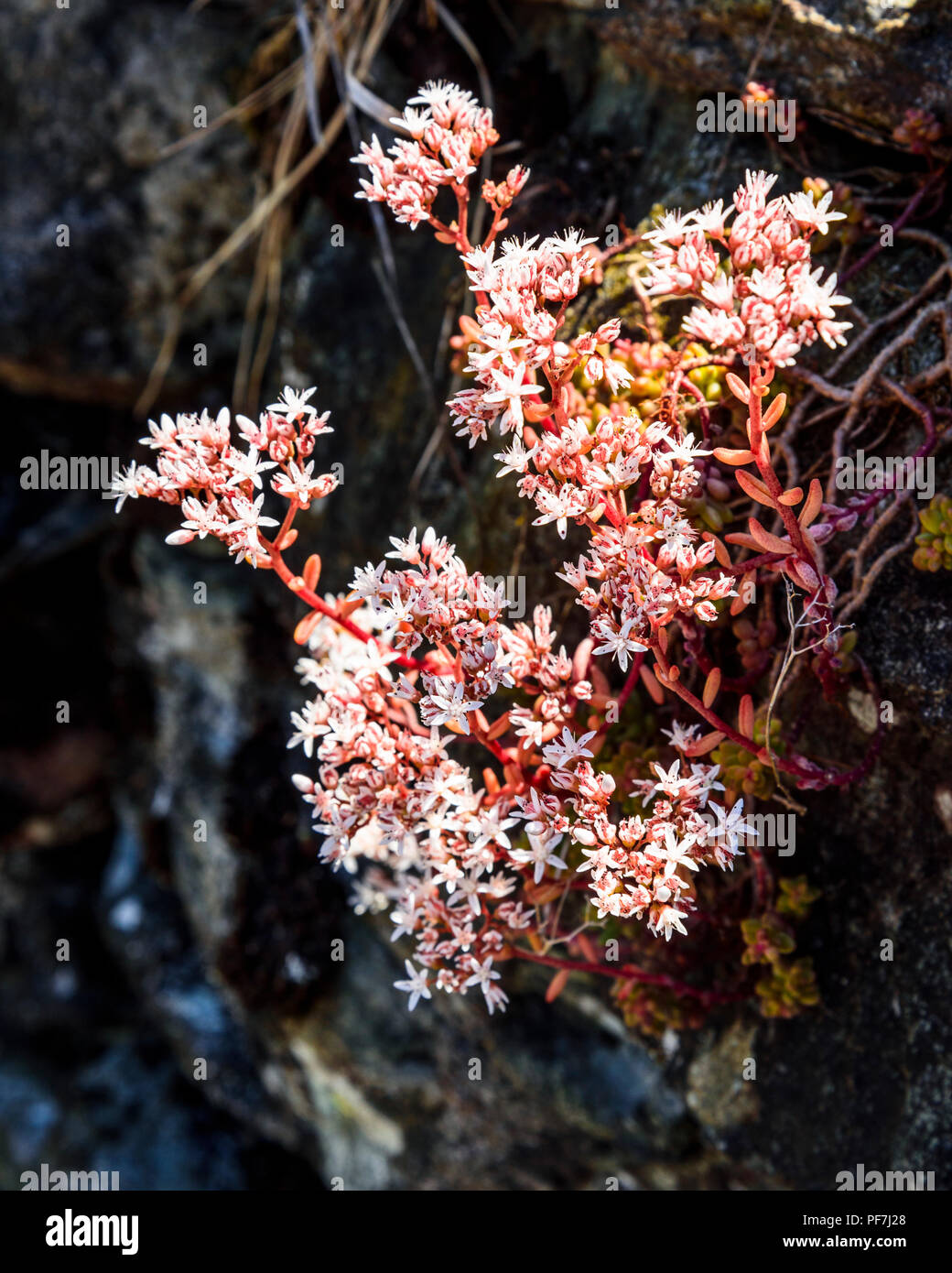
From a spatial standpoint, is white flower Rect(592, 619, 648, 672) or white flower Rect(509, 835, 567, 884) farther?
white flower Rect(509, 835, 567, 884)

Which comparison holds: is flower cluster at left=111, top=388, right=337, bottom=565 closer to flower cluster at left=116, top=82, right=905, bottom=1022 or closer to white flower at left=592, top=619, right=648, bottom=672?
flower cluster at left=116, top=82, right=905, bottom=1022

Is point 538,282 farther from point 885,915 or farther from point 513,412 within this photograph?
point 885,915

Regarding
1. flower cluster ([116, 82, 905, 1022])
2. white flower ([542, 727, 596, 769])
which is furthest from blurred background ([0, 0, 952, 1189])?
white flower ([542, 727, 596, 769])

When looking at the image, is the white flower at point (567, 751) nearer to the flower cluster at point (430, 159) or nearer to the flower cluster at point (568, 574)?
the flower cluster at point (568, 574)

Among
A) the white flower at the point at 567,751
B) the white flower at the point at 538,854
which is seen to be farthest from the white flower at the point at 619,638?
the white flower at the point at 538,854

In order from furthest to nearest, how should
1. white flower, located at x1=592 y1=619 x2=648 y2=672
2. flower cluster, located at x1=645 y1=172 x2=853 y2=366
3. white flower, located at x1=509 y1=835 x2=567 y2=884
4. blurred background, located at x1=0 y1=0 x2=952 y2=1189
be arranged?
blurred background, located at x1=0 y1=0 x2=952 y2=1189
white flower, located at x1=509 y1=835 x2=567 y2=884
white flower, located at x1=592 y1=619 x2=648 y2=672
flower cluster, located at x1=645 y1=172 x2=853 y2=366

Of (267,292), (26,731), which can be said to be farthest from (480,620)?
(26,731)

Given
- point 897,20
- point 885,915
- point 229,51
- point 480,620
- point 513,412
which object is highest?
point 229,51
